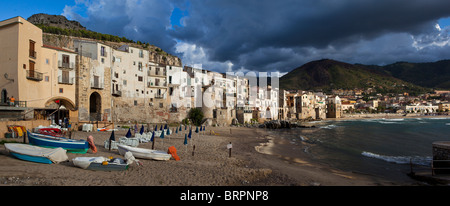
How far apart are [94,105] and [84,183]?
33.4m

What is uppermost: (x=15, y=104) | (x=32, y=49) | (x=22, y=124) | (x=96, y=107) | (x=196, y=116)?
(x=32, y=49)

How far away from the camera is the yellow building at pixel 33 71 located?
25.4 m

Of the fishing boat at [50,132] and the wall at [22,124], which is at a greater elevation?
the wall at [22,124]

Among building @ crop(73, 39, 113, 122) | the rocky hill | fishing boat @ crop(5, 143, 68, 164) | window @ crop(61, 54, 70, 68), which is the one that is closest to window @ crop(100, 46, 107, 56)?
building @ crop(73, 39, 113, 122)

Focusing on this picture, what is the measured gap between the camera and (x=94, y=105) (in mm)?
38531

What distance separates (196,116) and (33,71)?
3066 cm

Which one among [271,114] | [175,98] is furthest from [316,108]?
[175,98]

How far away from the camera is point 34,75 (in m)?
27.3

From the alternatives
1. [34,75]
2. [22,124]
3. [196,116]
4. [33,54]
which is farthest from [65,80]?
[196,116]

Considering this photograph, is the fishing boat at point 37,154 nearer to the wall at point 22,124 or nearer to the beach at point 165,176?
the beach at point 165,176

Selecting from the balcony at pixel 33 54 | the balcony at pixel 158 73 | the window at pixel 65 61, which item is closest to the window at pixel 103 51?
the window at pixel 65 61

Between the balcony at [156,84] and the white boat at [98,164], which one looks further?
the balcony at [156,84]

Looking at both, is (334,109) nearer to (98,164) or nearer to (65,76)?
(65,76)

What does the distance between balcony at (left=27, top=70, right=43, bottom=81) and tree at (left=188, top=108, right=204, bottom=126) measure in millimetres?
29234
